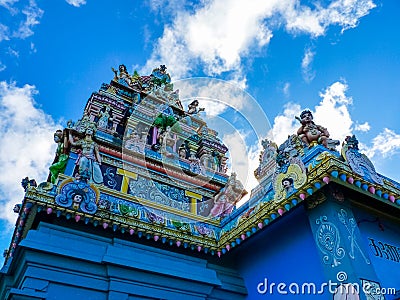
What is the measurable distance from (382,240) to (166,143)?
7950 millimetres

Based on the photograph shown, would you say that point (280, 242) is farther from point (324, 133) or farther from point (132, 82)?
point (132, 82)

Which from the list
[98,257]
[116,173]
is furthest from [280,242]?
[116,173]

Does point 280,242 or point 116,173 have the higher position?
point 116,173

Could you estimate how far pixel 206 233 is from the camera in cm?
915

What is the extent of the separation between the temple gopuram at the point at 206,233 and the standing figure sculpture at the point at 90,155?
4 centimetres

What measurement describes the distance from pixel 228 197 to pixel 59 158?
19.3 ft

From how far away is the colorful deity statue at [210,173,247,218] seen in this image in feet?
36.6

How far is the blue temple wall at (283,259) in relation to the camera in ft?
22.9

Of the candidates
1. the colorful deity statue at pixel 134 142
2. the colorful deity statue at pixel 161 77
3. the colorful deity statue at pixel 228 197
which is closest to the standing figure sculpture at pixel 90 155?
the colorful deity statue at pixel 134 142

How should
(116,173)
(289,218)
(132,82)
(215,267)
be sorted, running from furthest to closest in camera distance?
(132,82), (116,173), (215,267), (289,218)

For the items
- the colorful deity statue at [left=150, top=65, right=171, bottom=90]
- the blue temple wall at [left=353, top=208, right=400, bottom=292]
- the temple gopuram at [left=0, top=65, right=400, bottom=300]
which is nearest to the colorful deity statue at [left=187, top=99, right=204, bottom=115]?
the colorful deity statue at [left=150, top=65, right=171, bottom=90]

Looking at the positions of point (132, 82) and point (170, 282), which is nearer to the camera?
point (170, 282)

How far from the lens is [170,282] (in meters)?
7.98

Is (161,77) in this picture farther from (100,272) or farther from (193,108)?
(100,272)
